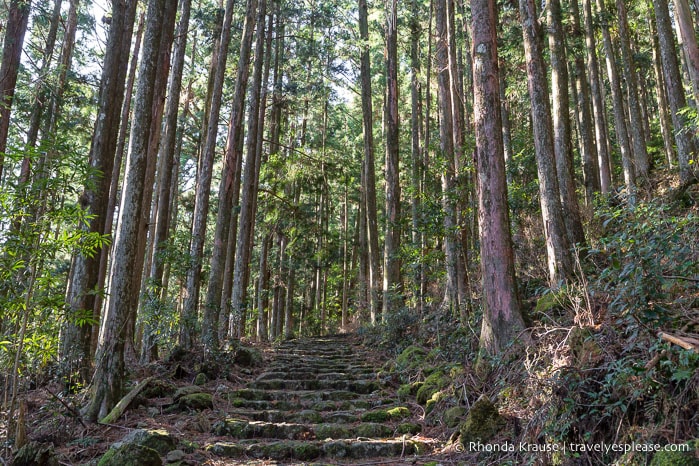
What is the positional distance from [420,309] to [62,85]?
464 inches

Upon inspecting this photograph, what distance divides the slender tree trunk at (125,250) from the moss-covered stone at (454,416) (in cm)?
421

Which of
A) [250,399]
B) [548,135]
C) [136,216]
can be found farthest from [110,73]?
[548,135]

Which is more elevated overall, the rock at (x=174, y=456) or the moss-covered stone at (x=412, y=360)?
the moss-covered stone at (x=412, y=360)

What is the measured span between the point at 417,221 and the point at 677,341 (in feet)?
31.2

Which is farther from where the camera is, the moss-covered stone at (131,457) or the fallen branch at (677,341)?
the moss-covered stone at (131,457)

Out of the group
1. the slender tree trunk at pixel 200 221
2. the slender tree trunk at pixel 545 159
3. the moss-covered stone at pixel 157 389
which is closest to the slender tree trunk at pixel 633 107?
the slender tree trunk at pixel 545 159

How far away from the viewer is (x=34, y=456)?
3883 millimetres

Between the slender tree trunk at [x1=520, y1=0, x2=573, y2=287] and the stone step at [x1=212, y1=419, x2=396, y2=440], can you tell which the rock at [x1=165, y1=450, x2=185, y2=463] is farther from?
the slender tree trunk at [x1=520, y1=0, x2=573, y2=287]

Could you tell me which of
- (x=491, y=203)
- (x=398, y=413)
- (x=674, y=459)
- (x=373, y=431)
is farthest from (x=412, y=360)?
(x=674, y=459)

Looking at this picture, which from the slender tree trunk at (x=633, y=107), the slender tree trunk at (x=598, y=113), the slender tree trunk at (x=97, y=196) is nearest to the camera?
the slender tree trunk at (x=97, y=196)

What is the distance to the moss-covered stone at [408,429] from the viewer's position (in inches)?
221

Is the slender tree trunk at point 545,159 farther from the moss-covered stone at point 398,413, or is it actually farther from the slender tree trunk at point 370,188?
the slender tree trunk at point 370,188

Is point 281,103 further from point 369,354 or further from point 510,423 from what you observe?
point 510,423

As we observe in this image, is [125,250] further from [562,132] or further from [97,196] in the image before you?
[562,132]
